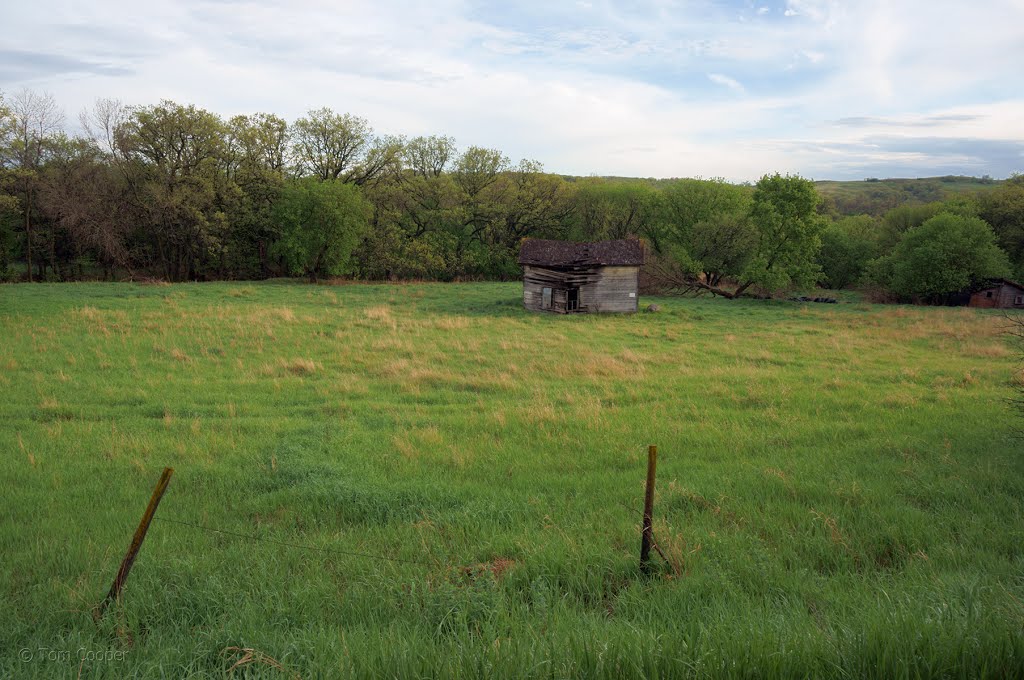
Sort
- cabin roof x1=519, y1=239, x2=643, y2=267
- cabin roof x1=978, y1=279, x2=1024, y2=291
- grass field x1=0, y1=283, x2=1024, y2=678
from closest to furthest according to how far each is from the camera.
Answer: grass field x1=0, y1=283, x2=1024, y2=678, cabin roof x1=519, y1=239, x2=643, y2=267, cabin roof x1=978, y1=279, x2=1024, y2=291

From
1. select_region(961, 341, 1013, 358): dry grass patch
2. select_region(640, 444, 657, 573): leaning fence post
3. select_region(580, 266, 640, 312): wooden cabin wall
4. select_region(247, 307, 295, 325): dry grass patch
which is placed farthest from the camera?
select_region(580, 266, 640, 312): wooden cabin wall

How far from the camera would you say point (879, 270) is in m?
46.3

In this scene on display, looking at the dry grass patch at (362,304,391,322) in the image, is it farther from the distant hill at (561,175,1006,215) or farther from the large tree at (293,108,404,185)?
the distant hill at (561,175,1006,215)

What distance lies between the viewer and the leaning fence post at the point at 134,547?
416 cm

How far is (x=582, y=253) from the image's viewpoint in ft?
120

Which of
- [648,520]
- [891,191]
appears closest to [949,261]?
[648,520]

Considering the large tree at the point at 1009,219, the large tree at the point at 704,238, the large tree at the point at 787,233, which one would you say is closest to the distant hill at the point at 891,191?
the large tree at the point at 1009,219

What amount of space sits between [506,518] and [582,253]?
31.3 m

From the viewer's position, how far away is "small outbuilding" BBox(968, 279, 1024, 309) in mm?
41544

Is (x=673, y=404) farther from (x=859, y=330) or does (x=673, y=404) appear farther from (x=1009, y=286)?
(x=1009, y=286)

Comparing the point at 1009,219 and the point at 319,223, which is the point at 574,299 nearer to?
the point at 319,223

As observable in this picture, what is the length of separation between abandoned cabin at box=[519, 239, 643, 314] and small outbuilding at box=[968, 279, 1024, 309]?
2772cm

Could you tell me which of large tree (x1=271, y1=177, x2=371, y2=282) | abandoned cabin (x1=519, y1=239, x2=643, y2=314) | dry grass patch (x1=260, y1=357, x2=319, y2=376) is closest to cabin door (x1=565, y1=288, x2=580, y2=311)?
abandoned cabin (x1=519, y1=239, x2=643, y2=314)

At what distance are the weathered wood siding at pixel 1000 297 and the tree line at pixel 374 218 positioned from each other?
1.50m
